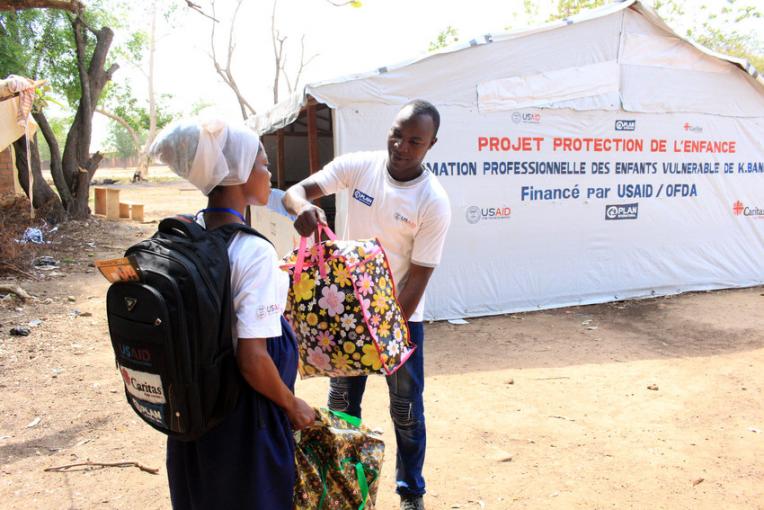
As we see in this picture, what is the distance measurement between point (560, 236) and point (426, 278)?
4.95 metres

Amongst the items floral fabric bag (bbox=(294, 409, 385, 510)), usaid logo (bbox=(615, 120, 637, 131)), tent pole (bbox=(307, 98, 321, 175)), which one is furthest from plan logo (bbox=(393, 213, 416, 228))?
usaid logo (bbox=(615, 120, 637, 131))

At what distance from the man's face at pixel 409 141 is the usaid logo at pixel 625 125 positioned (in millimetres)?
5496

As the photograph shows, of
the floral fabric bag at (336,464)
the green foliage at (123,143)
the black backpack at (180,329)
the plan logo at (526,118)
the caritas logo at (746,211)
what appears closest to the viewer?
the black backpack at (180,329)

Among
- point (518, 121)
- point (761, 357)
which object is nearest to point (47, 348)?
point (518, 121)

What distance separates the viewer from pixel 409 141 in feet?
7.59

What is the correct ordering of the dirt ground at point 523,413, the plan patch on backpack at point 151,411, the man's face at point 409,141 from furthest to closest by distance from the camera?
the dirt ground at point 523,413 < the man's face at point 409,141 < the plan patch on backpack at point 151,411

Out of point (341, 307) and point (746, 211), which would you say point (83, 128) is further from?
point (341, 307)

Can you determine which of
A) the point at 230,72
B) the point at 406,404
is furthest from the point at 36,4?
the point at 230,72

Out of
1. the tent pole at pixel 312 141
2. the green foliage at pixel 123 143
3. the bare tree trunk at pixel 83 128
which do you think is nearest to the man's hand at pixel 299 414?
the tent pole at pixel 312 141

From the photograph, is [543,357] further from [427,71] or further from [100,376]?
[100,376]

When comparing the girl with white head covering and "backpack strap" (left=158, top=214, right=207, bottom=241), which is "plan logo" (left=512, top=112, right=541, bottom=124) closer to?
the girl with white head covering

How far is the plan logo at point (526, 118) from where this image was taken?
6570 mm

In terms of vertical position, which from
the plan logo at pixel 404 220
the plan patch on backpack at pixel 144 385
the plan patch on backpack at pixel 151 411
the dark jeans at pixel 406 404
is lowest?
the dark jeans at pixel 406 404

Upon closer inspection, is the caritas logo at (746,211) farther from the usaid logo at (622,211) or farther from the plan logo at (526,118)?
the plan logo at (526,118)
